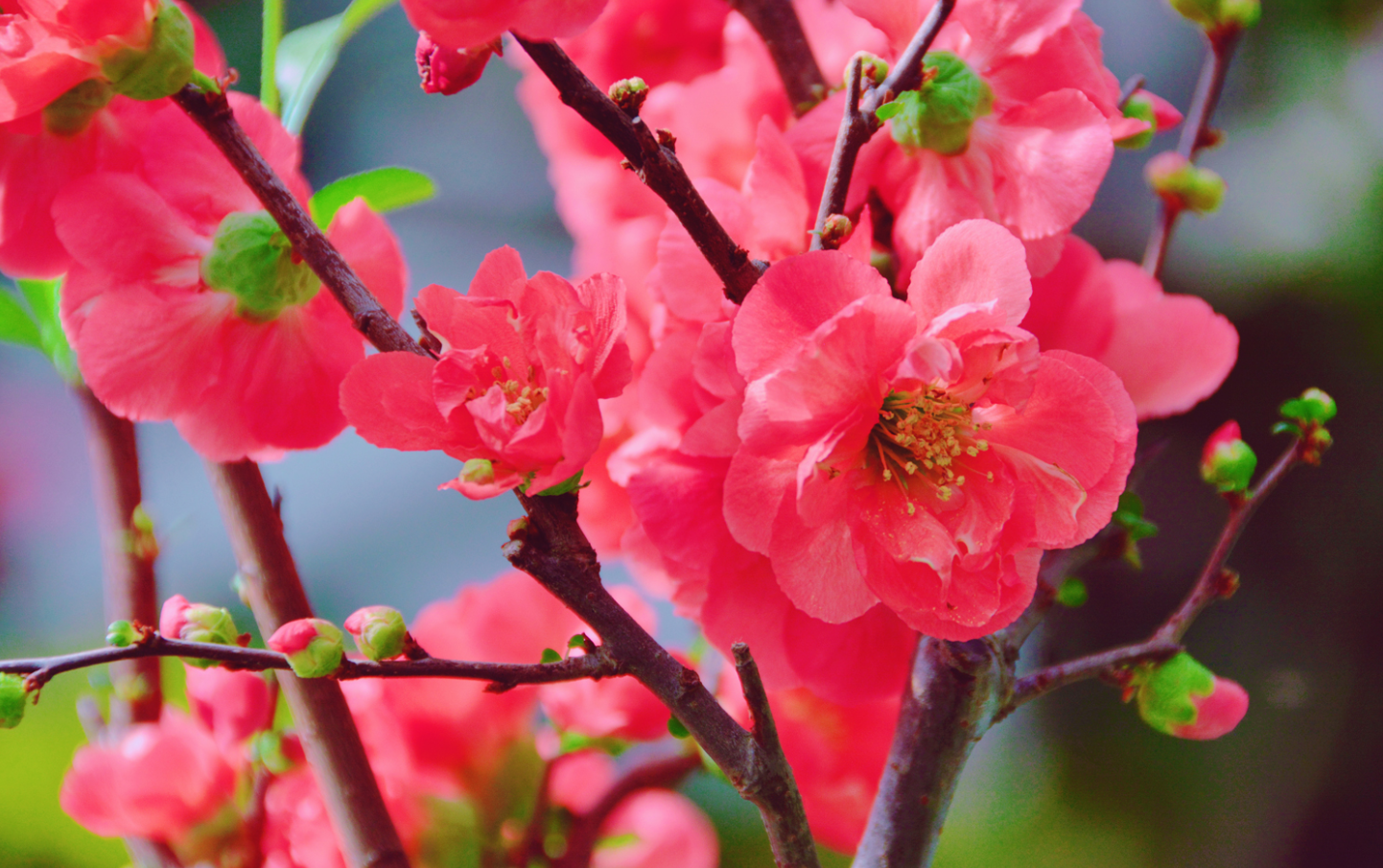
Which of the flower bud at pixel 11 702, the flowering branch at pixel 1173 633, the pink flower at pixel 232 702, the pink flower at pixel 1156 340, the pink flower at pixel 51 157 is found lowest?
the flowering branch at pixel 1173 633

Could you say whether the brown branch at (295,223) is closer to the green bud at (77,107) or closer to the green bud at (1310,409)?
the green bud at (77,107)

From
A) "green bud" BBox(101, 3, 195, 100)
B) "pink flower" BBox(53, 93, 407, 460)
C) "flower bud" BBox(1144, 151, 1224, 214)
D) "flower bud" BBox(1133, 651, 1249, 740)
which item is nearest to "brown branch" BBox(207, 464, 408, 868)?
"pink flower" BBox(53, 93, 407, 460)

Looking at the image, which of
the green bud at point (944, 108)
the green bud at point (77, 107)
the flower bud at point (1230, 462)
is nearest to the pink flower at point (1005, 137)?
the green bud at point (944, 108)

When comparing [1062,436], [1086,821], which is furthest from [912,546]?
[1086,821]

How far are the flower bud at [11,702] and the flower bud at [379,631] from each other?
2.9 inches

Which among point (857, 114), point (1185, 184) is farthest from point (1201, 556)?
point (857, 114)

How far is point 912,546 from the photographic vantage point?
0.23 metres

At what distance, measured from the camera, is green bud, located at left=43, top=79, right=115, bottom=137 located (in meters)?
0.27

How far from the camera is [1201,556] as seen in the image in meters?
0.77

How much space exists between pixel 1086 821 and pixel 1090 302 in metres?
0.57

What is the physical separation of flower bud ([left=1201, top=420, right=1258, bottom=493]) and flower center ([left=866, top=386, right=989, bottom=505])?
126 millimetres

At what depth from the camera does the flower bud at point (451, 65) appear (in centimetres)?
21

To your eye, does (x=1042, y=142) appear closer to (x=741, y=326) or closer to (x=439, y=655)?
(x=741, y=326)

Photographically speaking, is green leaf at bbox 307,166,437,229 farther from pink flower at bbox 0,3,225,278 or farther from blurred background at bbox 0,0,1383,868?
blurred background at bbox 0,0,1383,868
